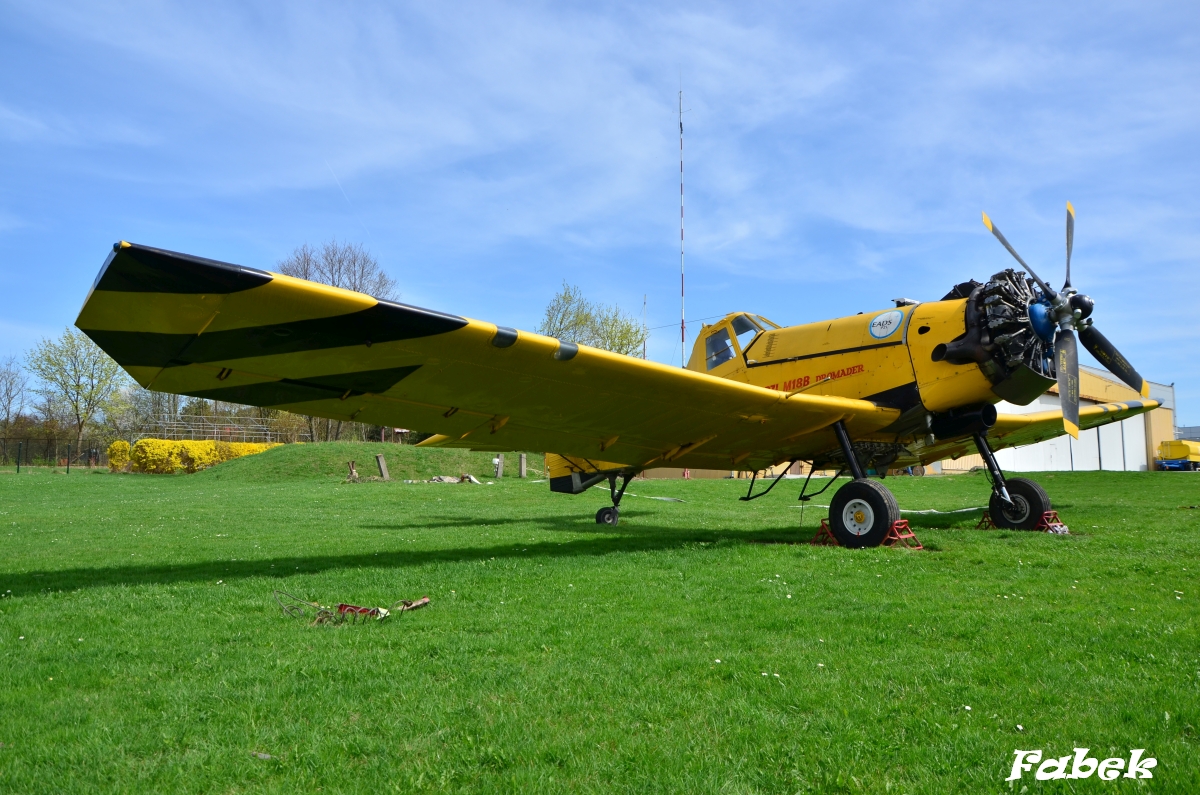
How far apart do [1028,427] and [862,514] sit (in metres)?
6.19

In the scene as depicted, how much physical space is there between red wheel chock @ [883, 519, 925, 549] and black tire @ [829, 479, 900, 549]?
0.20 feet

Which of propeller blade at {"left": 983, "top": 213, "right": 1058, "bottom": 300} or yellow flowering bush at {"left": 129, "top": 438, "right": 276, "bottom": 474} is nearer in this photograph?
propeller blade at {"left": 983, "top": 213, "right": 1058, "bottom": 300}

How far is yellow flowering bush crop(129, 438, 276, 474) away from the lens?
42.1 meters

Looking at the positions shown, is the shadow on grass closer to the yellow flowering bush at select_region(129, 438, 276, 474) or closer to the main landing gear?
the main landing gear

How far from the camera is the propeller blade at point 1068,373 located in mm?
9648

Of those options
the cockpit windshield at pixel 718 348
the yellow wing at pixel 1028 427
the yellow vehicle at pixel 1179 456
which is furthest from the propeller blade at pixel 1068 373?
the yellow vehicle at pixel 1179 456

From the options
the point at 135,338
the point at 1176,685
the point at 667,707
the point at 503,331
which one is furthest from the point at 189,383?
the point at 1176,685

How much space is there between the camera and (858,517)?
9438 millimetres

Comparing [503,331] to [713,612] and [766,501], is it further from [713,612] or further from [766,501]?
[766,501]

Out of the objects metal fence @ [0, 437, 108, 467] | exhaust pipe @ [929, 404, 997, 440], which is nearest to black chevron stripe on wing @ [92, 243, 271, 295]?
exhaust pipe @ [929, 404, 997, 440]

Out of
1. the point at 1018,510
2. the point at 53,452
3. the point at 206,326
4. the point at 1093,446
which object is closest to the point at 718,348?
the point at 1018,510

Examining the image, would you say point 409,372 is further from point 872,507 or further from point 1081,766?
point 1081,766

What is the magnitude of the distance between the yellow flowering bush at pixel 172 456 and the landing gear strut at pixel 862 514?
136ft

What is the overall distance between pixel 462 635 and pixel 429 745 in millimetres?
1838
